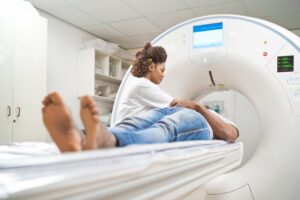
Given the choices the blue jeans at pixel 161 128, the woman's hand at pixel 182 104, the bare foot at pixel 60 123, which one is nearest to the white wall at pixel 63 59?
the woman's hand at pixel 182 104

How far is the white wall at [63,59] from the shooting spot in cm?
338

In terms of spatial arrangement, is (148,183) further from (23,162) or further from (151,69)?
(151,69)

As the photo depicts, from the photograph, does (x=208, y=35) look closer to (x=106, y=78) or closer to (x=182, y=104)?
(x=182, y=104)

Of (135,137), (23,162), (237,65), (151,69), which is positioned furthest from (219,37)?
(23,162)

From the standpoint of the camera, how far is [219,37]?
192cm

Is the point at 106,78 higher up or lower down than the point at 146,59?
higher up

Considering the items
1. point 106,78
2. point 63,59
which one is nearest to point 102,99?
point 106,78

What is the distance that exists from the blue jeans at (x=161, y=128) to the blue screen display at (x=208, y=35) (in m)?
Result: 0.76

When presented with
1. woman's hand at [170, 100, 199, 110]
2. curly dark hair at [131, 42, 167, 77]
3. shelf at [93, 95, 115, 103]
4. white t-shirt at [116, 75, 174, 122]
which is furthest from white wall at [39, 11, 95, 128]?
woman's hand at [170, 100, 199, 110]

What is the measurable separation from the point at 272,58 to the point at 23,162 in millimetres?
1591

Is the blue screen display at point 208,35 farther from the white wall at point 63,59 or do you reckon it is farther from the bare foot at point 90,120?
the white wall at point 63,59

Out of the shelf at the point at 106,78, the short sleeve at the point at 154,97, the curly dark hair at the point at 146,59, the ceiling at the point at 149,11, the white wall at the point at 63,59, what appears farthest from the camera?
the shelf at the point at 106,78

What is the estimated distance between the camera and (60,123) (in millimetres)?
639

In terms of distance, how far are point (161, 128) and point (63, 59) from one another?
9.17 feet
